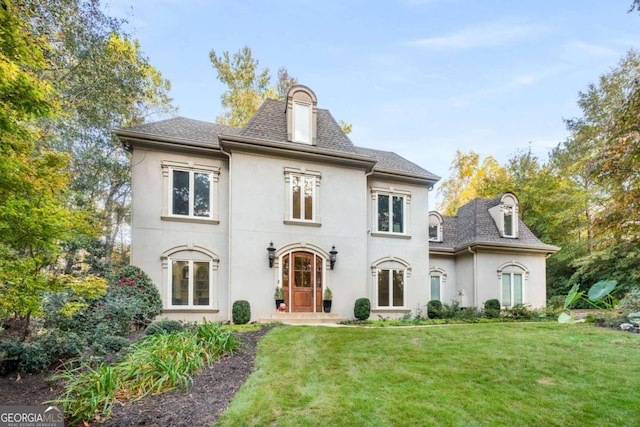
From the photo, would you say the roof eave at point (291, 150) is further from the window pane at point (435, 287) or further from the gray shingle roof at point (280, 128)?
the window pane at point (435, 287)

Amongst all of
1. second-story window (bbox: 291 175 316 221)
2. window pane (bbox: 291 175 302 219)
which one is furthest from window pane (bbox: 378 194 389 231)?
window pane (bbox: 291 175 302 219)

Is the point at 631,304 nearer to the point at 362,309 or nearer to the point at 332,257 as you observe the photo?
the point at 362,309

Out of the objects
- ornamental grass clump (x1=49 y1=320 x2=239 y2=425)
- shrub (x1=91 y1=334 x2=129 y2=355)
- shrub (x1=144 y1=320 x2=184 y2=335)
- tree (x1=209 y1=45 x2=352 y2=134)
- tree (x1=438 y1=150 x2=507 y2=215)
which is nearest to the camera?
ornamental grass clump (x1=49 y1=320 x2=239 y2=425)

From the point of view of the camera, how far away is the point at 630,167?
33.6ft

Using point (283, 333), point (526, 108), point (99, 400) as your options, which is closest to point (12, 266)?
point (99, 400)

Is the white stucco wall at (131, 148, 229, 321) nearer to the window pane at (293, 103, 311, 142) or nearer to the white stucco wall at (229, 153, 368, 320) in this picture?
the white stucco wall at (229, 153, 368, 320)

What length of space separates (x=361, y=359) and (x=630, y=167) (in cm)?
1058

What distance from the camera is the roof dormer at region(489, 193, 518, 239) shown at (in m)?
15.7

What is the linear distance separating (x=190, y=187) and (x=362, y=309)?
7196 millimetres

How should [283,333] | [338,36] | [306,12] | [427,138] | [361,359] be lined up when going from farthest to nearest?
[427,138] → [338,36] → [306,12] → [283,333] → [361,359]

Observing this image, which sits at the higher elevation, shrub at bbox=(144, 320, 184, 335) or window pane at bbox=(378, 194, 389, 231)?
window pane at bbox=(378, 194, 389, 231)

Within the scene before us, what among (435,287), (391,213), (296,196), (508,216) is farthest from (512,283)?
(296,196)

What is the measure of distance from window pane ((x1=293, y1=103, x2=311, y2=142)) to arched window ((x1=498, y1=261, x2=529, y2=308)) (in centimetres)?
1048

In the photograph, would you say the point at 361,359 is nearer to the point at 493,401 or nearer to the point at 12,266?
the point at 493,401
